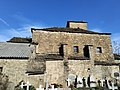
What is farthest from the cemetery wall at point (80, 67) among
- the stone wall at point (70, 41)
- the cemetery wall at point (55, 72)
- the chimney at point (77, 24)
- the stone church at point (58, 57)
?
the chimney at point (77, 24)

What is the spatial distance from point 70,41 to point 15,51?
377 inches

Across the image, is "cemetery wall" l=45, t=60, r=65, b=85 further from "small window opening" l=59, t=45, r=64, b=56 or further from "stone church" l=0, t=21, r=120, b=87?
"small window opening" l=59, t=45, r=64, b=56

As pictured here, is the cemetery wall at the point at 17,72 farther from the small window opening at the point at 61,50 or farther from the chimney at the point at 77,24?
the chimney at the point at 77,24

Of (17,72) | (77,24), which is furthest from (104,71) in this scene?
(77,24)

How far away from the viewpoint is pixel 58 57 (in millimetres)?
26953

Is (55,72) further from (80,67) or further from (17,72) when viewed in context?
(17,72)

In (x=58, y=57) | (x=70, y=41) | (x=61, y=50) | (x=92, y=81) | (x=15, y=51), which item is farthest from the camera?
(x=70, y=41)

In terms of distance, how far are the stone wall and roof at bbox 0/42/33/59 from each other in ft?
7.74

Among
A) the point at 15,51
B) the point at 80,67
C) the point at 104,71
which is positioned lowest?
the point at 104,71

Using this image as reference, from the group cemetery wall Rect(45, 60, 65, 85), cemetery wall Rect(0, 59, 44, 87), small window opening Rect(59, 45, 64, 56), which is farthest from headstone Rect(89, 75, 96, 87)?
cemetery wall Rect(0, 59, 44, 87)

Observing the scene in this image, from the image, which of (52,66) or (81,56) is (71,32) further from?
(52,66)

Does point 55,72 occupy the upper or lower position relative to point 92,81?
upper

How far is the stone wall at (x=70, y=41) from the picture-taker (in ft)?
98.9

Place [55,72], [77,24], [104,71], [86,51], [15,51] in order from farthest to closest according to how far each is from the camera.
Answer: [77,24] < [86,51] < [104,71] < [15,51] < [55,72]
